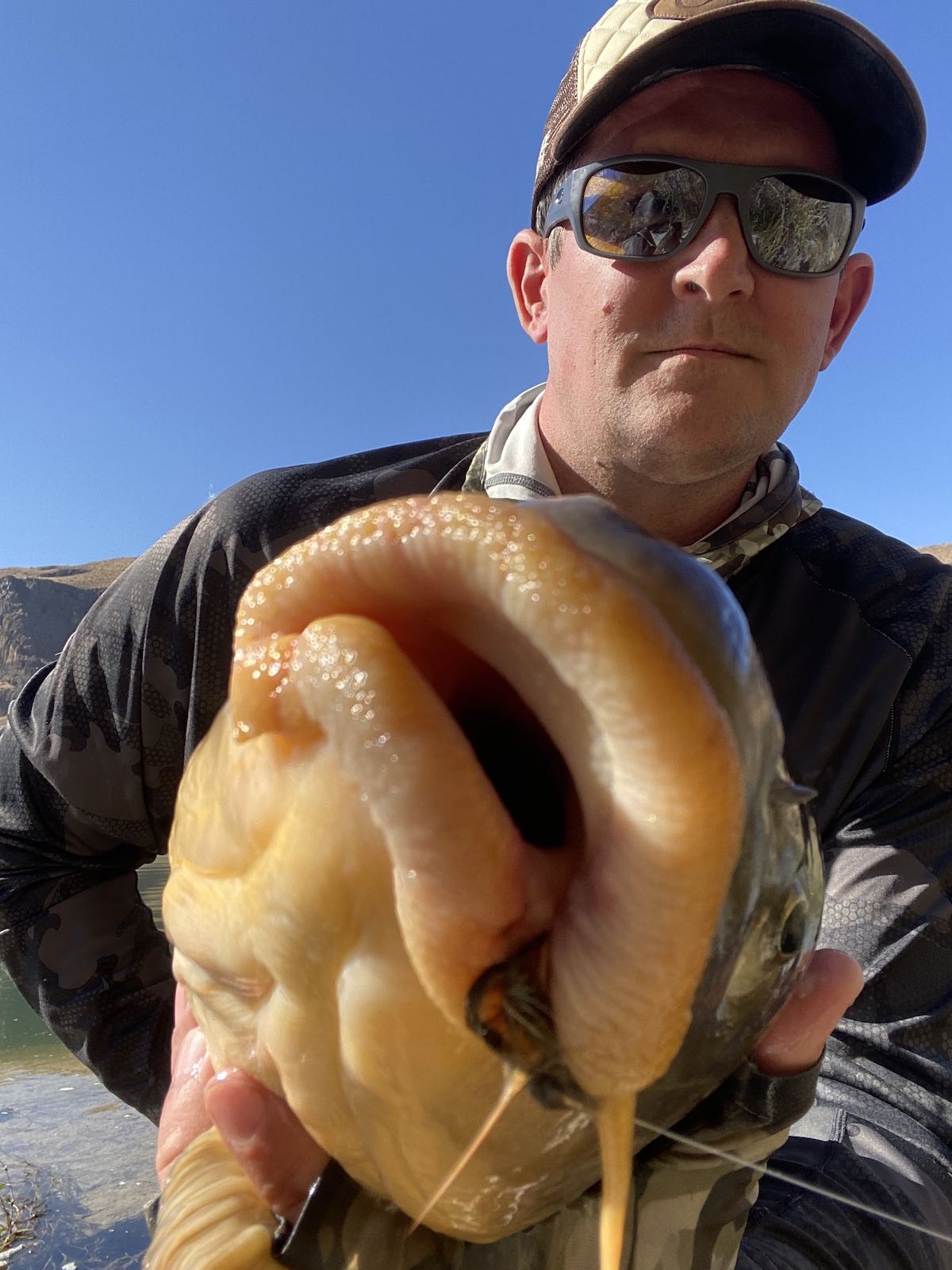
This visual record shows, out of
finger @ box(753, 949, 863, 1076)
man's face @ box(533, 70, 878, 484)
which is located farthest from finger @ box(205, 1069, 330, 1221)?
man's face @ box(533, 70, 878, 484)

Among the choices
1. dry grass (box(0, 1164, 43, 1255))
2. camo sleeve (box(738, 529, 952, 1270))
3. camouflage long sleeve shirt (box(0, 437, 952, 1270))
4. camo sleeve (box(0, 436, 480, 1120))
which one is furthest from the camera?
dry grass (box(0, 1164, 43, 1255))

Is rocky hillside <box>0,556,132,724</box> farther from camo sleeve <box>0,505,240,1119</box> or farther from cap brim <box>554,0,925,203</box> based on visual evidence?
cap brim <box>554,0,925,203</box>

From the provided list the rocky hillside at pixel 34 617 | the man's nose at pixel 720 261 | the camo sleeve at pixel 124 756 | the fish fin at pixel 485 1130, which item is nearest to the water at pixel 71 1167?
the camo sleeve at pixel 124 756

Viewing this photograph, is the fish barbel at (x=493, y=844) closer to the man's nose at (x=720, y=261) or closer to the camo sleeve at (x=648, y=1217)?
the camo sleeve at (x=648, y=1217)

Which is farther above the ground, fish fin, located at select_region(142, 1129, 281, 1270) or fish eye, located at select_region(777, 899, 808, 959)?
fish eye, located at select_region(777, 899, 808, 959)

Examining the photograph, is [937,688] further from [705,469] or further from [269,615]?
[269,615]

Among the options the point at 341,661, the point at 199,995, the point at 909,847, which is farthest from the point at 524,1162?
the point at 909,847

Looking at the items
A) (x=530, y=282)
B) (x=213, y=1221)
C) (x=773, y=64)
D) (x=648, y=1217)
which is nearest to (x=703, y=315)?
(x=773, y=64)
